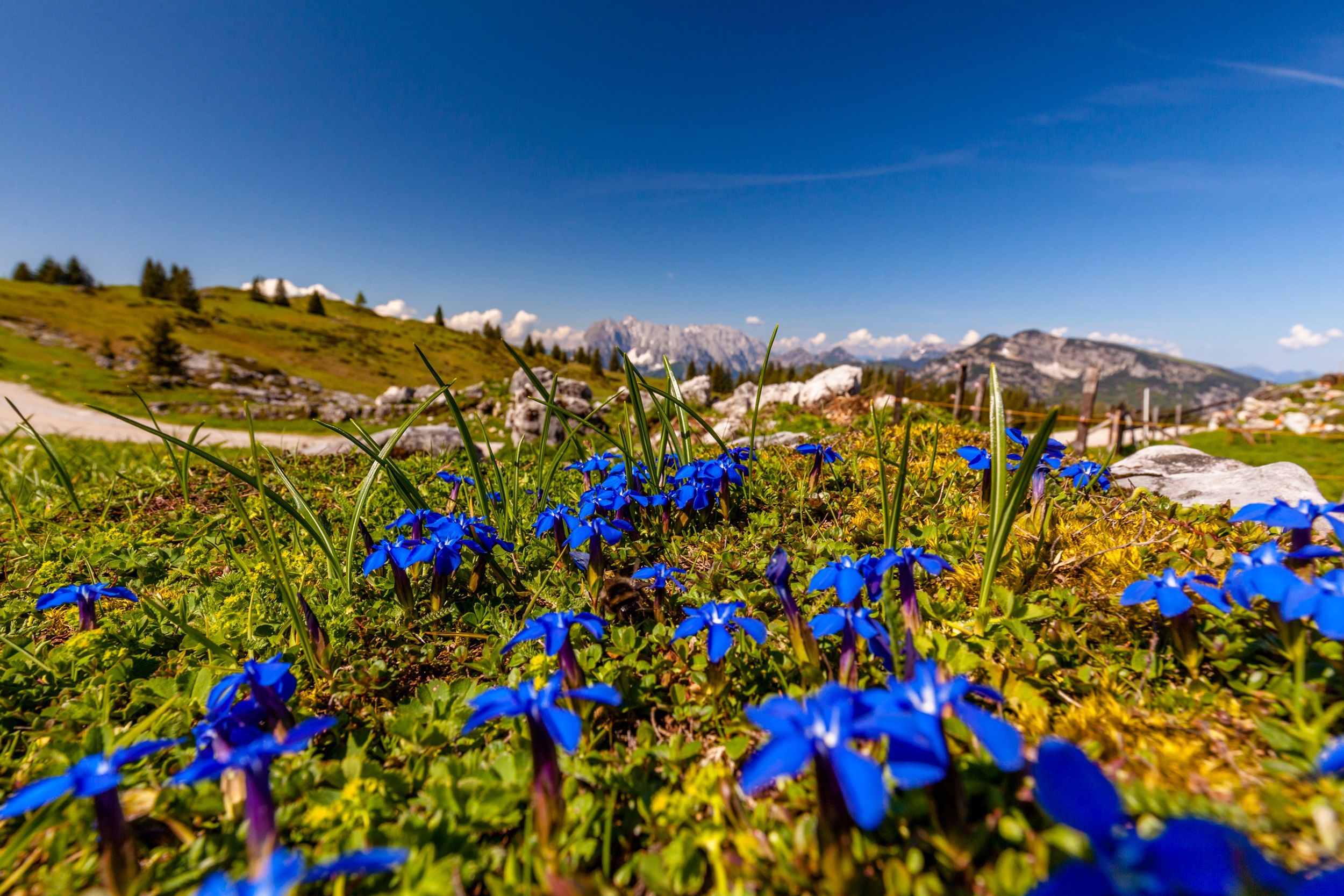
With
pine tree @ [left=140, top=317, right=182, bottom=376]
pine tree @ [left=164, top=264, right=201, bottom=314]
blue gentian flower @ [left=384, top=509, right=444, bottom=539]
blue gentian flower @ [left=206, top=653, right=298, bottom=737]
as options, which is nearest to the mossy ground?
blue gentian flower @ [left=206, top=653, right=298, bottom=737]

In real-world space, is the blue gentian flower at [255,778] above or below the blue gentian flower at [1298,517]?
below

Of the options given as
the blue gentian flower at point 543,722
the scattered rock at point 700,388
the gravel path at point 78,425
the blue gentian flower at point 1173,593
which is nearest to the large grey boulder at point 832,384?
the scattered rock at point 700,388

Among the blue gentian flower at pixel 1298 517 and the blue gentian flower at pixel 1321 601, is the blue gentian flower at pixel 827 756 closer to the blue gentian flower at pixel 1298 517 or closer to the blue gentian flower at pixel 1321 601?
the blue gentian flower at pixel 1321 601

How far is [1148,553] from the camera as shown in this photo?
2678 mm

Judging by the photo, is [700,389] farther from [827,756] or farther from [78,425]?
[78,425]

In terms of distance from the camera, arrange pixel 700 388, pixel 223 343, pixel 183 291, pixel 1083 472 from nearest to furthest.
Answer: pixel 1083 472
pixel 700 388
pixel 223 343
pixel 183 291

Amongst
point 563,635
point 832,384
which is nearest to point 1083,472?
point 563,635

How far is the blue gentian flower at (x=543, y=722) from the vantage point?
1.39m

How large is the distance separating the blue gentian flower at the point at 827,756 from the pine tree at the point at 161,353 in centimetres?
6637

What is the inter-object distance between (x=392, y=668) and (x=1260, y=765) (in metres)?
3.19

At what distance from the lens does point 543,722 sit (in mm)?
1473

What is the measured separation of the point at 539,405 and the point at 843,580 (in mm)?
11729

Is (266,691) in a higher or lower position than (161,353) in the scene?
lower

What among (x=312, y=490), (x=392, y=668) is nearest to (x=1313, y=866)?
(x=392, y=668)
